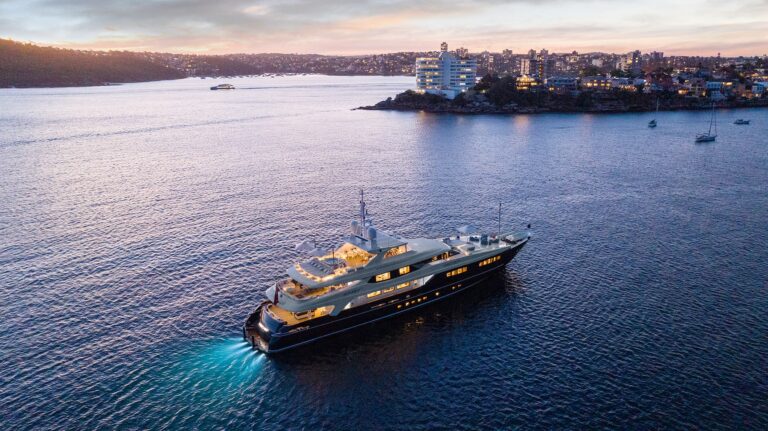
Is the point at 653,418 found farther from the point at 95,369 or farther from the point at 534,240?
the point at 95,369

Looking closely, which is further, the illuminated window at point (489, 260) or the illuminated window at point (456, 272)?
the illuminated window at point (489, 260)

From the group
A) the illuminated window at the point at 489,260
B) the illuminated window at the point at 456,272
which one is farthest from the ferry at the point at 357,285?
the illuminated window at the point at 489,260

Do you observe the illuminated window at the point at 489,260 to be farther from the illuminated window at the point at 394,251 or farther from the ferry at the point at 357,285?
the illuminated window at the point at 394,251

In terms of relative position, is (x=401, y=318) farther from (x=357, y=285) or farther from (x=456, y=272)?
(x=456, y=272)

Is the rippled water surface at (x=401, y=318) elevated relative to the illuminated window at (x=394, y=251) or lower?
lower

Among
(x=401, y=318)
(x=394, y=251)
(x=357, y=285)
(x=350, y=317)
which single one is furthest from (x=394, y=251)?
(x=350, y=317)

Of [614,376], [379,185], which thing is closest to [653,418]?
[614,376]
